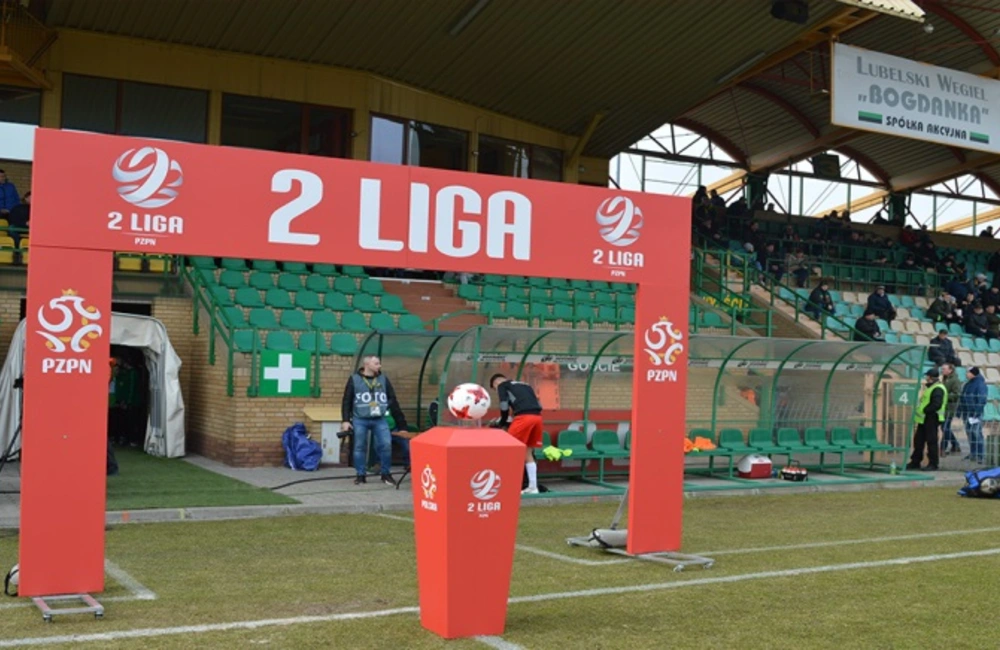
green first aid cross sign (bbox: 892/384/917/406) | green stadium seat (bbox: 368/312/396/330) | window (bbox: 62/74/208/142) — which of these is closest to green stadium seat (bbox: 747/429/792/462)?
green first aid cross sign (bbox: 892/384/917/406)

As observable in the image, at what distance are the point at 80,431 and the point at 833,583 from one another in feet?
20.1

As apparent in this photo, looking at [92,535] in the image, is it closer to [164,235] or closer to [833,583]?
[164,235]

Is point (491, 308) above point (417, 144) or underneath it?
underneath

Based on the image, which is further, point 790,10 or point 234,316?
point 790,10

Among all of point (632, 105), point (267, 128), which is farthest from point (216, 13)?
point (632, 105)

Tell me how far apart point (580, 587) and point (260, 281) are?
14.2 meters

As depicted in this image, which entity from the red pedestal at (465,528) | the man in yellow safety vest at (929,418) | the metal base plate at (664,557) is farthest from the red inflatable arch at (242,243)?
the man in yellow safety vest at (929,418)

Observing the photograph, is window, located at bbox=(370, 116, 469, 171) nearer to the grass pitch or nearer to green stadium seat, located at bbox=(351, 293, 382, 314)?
green stadium seat, located at bbox=(351, 293, 382, 314)

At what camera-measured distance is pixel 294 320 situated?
68.2ft

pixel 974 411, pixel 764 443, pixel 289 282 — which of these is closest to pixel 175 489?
pixel 289 282

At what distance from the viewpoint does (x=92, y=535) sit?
8.93 m

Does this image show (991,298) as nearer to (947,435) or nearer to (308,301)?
(947,435)

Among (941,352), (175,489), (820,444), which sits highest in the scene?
(941,352)

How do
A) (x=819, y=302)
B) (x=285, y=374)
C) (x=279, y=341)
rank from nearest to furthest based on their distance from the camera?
(x=285, y=374) → (x=279, y=341) → (x=819, y=302)
